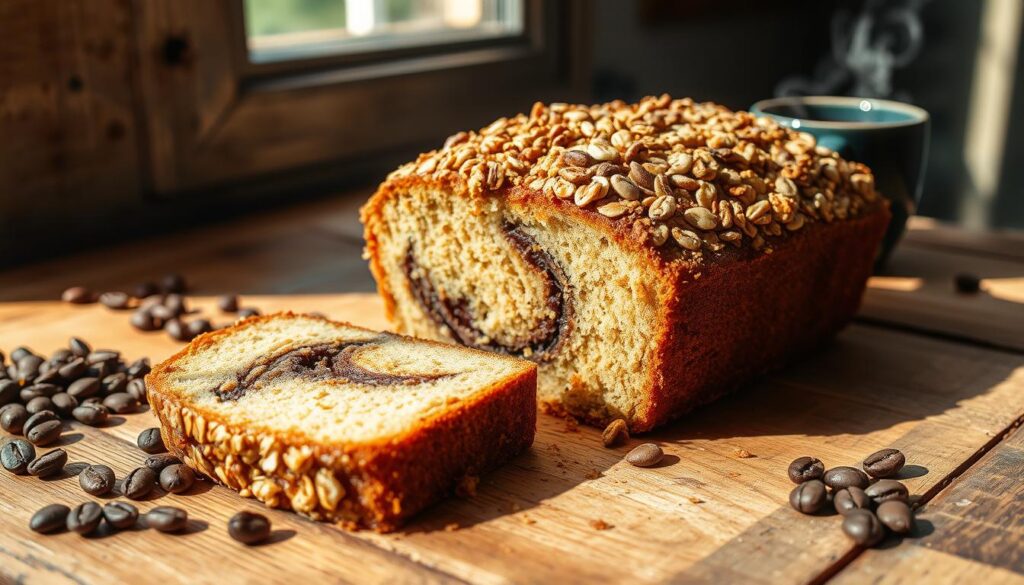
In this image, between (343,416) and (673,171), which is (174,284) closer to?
(343,416)

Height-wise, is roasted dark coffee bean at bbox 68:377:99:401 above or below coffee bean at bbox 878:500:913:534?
above

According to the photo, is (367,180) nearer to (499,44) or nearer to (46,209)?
(499,44)

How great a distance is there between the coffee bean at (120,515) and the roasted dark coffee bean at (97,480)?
0.09m

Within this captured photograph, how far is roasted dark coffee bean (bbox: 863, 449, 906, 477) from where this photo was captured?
175 centimetres

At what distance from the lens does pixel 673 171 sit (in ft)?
6.57

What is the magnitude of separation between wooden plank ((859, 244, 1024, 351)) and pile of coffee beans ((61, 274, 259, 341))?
5.33 feet

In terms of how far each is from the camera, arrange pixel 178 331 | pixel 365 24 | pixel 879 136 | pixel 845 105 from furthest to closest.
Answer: pixel 365 24
pixel 845 105
pixel 879 136
pixel 178 331

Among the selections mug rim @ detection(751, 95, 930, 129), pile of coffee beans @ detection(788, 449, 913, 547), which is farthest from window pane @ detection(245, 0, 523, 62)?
pile of coffee beans @ detection(788, 449, 913, 547)

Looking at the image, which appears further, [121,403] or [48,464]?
[121,403]

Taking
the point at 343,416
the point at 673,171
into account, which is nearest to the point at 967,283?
the point at 673,171

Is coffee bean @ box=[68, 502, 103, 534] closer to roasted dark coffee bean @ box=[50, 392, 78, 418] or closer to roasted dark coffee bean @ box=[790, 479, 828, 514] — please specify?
roasted dark coffee bean @ box=[50, 392, 78, 418]

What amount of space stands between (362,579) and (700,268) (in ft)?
2.72

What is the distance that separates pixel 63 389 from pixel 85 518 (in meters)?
0.62

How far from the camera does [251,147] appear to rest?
354 centimetres
